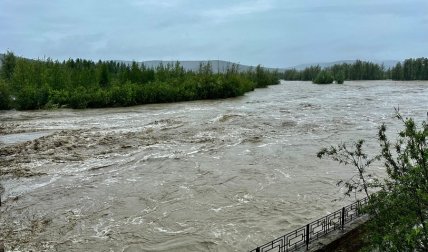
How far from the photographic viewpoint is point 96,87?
3441 centimetres

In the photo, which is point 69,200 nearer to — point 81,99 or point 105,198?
point 105,198

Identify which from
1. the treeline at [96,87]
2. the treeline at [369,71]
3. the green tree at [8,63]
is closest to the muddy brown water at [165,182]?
the treeline at [96,87]

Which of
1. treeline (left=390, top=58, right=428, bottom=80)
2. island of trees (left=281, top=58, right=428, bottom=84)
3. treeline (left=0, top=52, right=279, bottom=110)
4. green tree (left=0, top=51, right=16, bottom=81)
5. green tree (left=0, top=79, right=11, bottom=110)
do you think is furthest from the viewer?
treeline (left=390, top=58, right=428, bottom=80)

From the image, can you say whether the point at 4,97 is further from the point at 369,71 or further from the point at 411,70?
the point at 369,71

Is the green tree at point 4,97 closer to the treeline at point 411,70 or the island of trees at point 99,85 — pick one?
the island of trees at point 99,85

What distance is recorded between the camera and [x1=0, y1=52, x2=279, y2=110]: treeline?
31406 millimetres

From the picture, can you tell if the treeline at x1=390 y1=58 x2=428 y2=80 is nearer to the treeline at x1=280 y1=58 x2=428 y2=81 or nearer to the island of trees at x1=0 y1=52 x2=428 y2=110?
the treeline at x1=280 y1=58 x2=428 y2=81

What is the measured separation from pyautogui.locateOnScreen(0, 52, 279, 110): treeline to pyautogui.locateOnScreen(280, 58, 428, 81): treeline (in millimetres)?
44901

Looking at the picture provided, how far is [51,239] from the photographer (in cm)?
802

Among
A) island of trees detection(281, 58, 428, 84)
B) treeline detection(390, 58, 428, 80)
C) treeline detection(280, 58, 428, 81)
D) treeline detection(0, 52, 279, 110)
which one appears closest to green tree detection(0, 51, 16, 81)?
treeline detection(0, 52, 279, 110)

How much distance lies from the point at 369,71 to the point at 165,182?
101 m

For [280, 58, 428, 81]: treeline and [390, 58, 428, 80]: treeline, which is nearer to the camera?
[390, 58, 428, 80]: treeline

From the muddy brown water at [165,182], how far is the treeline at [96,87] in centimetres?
928

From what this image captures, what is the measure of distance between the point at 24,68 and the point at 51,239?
31704mm
